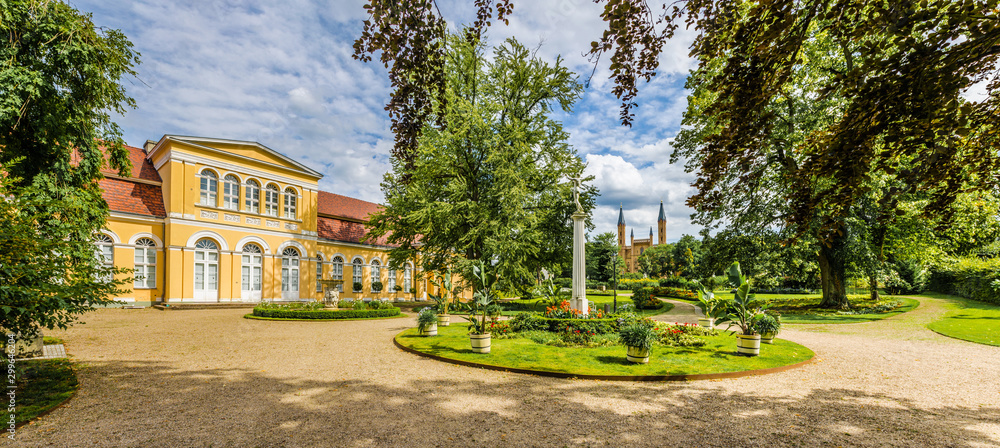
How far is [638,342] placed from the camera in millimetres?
8070

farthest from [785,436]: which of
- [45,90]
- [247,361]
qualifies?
[45,90]

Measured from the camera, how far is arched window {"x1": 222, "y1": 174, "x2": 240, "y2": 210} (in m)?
24.2

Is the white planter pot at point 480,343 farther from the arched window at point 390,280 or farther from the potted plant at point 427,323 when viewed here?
the arched window at point 390,280

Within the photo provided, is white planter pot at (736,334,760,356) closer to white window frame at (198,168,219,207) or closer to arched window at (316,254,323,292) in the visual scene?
arched window at (316,254,323,292)

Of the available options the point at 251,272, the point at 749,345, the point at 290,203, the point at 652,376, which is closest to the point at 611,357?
the point at 652,376

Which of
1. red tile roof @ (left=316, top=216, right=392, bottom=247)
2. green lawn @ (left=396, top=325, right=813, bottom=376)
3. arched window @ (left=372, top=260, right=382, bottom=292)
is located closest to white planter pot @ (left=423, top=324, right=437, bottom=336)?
green lawn @ (left=396, top=325, right=813, bottom=376)

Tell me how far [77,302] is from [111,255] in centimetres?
1917

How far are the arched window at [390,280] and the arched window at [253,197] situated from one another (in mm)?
10272

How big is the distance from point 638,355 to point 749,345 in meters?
2.90

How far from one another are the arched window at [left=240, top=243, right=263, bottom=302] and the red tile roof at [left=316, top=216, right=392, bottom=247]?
424 centimetres

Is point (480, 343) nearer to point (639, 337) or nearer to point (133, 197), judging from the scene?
point (639, 337)

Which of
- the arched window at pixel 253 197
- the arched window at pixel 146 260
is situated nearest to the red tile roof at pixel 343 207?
the arched window at pixel 253 197

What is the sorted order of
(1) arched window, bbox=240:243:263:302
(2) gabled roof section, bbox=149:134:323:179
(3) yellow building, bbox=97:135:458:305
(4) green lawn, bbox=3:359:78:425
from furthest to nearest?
(1) arched window, bbox=240:243:263:302
(2) gabled roof section, bbox=149:134:323:179
(3) yellow building, bbox=97:135:458:305
(4) green lawn, bbox=3:359:78:425

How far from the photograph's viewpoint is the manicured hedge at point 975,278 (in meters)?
20.0
